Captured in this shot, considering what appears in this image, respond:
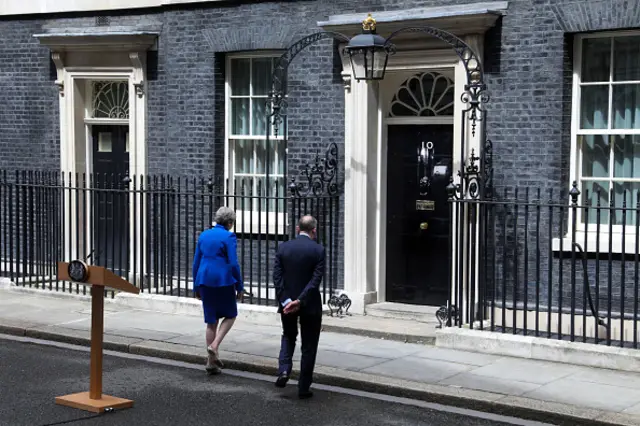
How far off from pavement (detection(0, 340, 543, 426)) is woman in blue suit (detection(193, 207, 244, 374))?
0.39 meters

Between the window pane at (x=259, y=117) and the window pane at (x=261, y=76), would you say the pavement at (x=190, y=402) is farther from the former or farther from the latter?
the window pane at (x=261, y=76)

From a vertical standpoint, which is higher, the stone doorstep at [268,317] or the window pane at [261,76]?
the window pane at [261,76]

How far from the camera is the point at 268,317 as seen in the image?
1207cm

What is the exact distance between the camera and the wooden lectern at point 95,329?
8.29 metres

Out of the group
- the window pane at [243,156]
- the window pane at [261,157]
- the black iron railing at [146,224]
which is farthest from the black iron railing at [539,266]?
the window pane at [243,156]

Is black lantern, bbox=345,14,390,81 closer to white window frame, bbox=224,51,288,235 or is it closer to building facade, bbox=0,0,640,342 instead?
building facade, bbox=0,0,640,342

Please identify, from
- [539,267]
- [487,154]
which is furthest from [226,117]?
[539,267]

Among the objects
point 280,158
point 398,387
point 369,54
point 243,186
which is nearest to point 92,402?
point 398,387

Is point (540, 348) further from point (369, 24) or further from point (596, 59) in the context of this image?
point (369, 24)

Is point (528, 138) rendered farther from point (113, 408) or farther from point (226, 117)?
point (113, 408)

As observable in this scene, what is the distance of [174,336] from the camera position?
11.3 metres

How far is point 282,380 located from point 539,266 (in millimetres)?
3377

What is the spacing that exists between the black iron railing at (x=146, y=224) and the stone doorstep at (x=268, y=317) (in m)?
0.18

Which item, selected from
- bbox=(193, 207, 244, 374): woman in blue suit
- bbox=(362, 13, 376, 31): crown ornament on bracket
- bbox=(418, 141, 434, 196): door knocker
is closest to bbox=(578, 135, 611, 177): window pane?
bbox=(418, 141, 434, 196): door knocker
